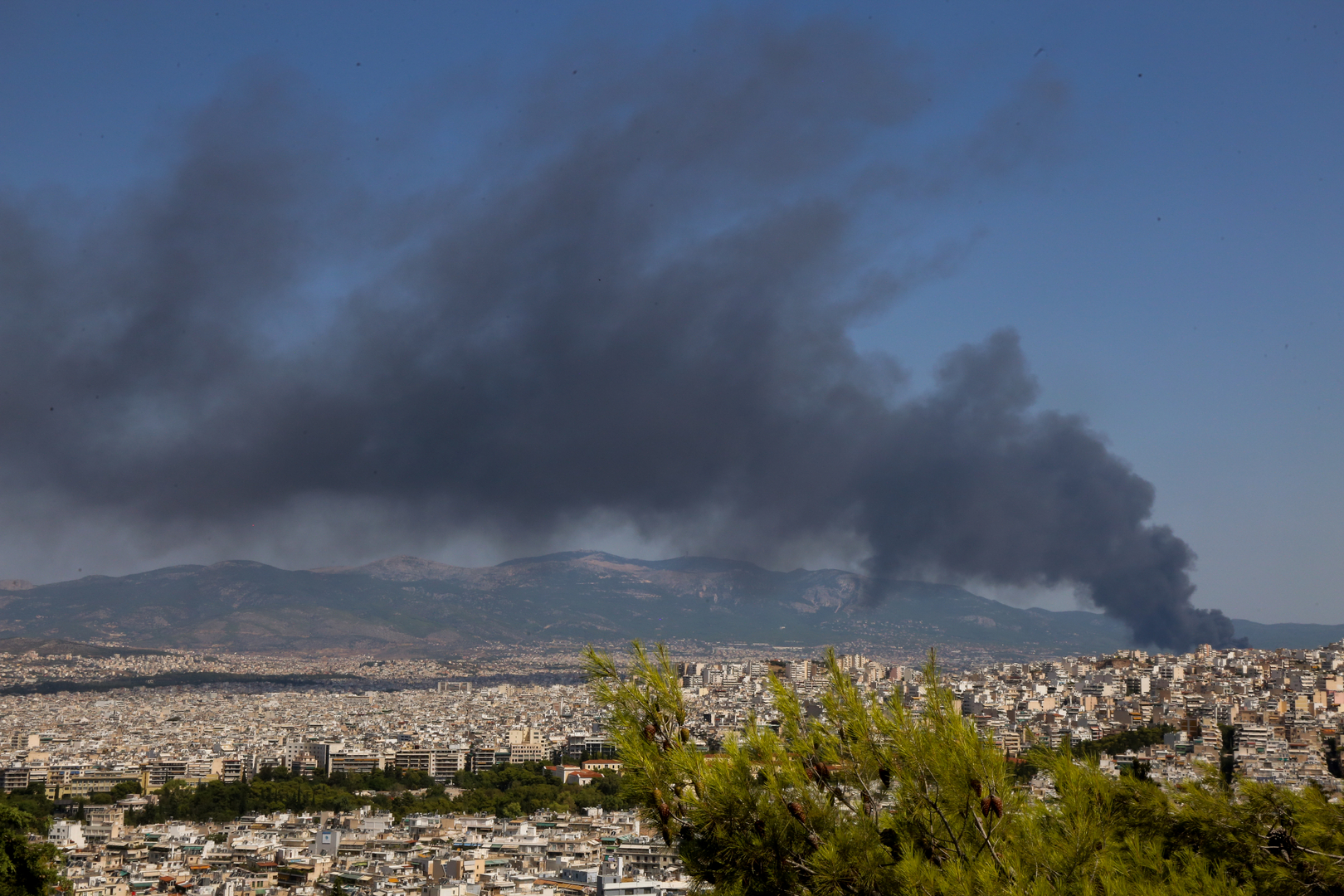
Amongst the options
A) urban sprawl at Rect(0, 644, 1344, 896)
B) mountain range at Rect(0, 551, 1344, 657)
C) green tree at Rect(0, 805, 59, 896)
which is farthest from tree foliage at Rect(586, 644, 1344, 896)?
mountain range at Rect(0, 551, 1344, 657)

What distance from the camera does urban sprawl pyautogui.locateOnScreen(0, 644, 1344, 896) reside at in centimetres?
1973

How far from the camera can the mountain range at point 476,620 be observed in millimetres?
153250

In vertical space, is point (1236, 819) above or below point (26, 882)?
above

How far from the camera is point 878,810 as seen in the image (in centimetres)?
402

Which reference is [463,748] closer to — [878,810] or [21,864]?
[21,864]

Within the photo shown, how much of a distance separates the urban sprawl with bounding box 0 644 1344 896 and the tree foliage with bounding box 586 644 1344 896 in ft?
0.51

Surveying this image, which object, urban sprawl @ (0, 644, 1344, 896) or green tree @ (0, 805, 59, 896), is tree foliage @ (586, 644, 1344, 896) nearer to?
urban sprawl @ (0, 644, 1344, 896)

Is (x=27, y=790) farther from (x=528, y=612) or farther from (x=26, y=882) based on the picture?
(x=528, y=612)

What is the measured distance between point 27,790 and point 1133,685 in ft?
137

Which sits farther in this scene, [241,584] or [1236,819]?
[241,584]

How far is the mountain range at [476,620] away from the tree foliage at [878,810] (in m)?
130

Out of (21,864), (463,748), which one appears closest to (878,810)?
(21,864)

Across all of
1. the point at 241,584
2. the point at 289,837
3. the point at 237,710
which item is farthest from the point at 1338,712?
the point at 241,584

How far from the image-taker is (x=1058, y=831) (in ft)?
12.7
